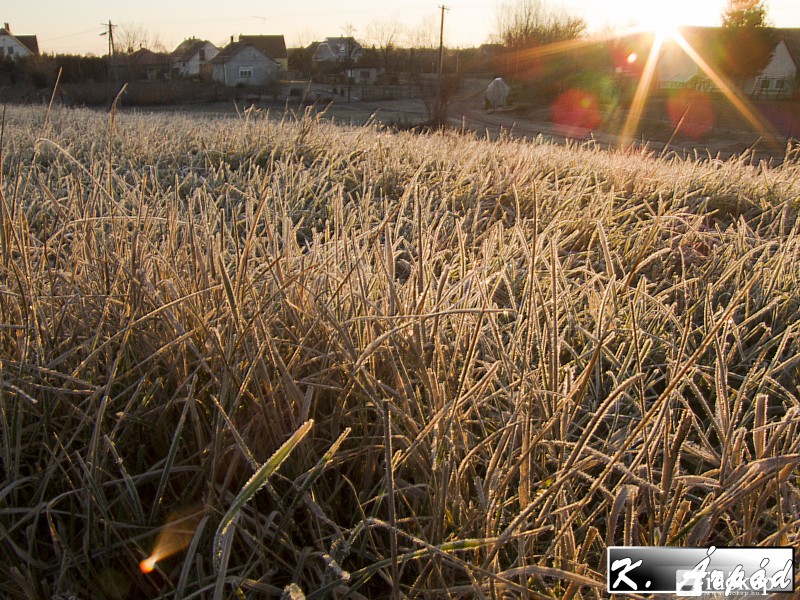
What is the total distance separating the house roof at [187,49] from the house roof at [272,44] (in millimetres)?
7978

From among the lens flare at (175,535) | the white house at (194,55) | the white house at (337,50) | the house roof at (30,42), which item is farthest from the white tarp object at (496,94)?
the house roof at (30,42)

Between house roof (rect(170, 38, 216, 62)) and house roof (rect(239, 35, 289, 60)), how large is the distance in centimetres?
798

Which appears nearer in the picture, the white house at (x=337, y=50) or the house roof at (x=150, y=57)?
the house roof at (x=150, y=57)

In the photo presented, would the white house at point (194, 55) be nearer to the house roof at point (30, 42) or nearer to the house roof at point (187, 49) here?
the house roof at point (187, 49)

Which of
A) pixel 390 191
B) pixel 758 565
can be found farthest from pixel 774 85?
pixel 758 565

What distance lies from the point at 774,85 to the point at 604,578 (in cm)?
3901

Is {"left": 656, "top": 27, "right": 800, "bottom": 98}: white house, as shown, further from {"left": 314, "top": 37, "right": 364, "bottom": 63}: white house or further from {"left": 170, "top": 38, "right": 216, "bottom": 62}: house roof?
{"left": 170, "top": 38, "right": 216, "bottom": 62}: house roof

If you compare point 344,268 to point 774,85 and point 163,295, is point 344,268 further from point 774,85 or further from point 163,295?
point 774,85

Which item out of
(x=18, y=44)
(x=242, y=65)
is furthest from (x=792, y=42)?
(x=18, y=44)

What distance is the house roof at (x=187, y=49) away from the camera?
177 ft

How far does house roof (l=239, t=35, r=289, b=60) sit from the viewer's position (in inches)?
1941

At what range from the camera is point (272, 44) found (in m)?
50.3

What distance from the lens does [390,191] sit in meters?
3.27

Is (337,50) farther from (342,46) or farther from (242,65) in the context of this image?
(242,65)
